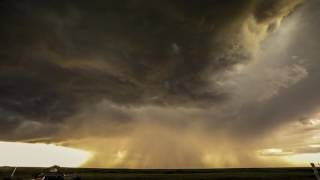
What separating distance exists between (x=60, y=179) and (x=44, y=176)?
313 cm

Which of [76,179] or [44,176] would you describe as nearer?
[44,176]

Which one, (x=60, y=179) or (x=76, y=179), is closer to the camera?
(x=60, y=179)

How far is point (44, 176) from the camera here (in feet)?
213

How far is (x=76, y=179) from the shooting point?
80.1 meters

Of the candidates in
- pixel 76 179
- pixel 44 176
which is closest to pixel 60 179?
pixel 44 176

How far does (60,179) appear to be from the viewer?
65062mm

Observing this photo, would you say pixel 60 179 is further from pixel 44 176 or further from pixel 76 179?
pixel 76 179

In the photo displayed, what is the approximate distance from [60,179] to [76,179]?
15.6 metres

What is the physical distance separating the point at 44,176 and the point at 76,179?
53.2 ft
